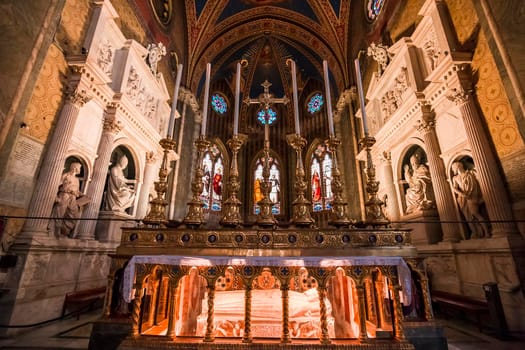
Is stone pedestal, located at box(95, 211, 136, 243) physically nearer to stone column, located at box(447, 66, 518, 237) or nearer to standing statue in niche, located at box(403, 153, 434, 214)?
standing statue in niche, located at box(403, 153, 434, 214)

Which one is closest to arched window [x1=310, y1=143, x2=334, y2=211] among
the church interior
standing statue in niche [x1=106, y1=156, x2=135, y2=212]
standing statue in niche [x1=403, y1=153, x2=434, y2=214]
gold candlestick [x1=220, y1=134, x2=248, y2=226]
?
the church interior

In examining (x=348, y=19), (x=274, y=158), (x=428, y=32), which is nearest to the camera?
(x=428, y=32)

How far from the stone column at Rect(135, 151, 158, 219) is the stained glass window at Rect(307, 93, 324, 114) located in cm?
1237

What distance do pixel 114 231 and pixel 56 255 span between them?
1.82 meters

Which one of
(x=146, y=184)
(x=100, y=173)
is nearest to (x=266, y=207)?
(x=100, y=173)

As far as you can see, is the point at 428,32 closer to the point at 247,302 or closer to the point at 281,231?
the point at 281,231

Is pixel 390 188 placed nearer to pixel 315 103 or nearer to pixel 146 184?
pixel 146 184

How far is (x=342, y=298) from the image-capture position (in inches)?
121

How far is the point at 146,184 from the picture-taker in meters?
8.31

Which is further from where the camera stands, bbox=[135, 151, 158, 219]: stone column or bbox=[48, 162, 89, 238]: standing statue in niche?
bbox=[135, 151, 158, 219]: stone column

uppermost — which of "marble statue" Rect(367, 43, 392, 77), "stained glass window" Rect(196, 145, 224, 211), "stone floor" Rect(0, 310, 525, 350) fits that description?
"marble statue" Rect(367, 43, 392, 77)

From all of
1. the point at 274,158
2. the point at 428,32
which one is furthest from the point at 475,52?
the point at 274,158

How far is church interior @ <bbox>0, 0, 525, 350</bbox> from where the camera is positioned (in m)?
2.76

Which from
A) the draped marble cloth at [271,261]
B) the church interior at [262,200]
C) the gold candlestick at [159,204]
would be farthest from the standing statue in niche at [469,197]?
the gold candlestick at [159,204]
